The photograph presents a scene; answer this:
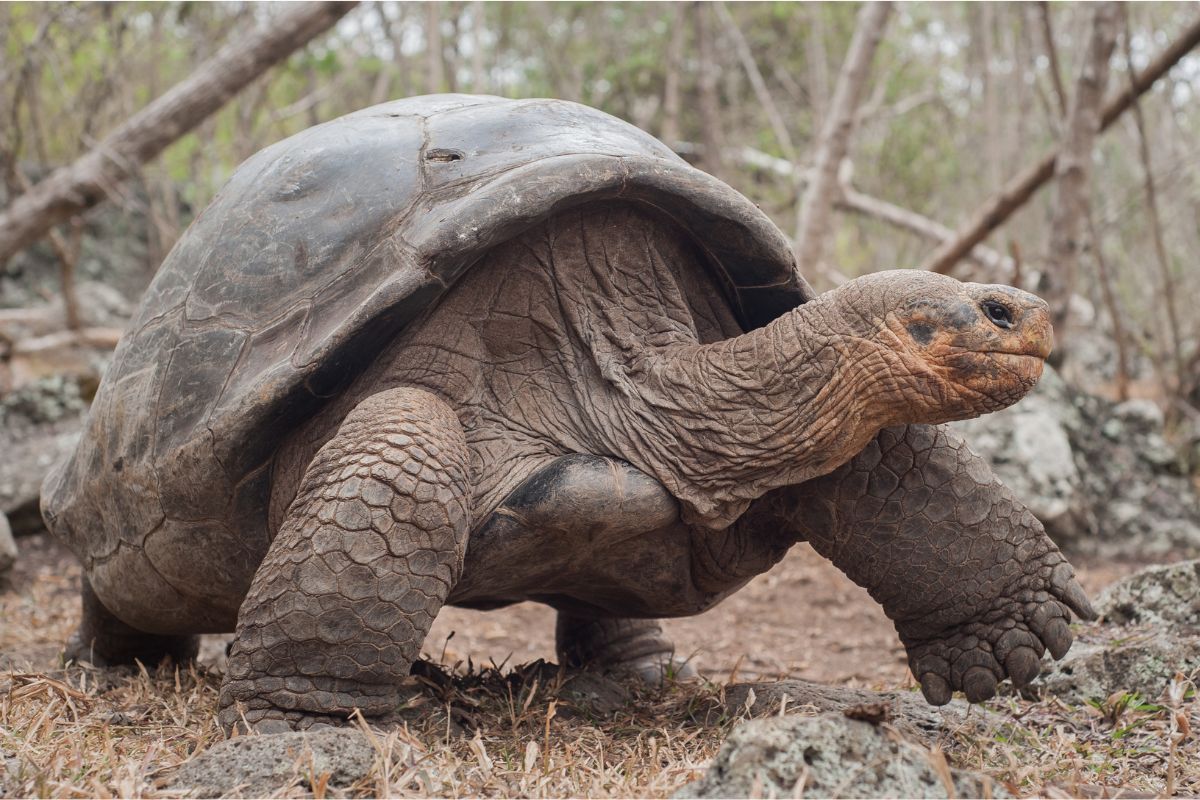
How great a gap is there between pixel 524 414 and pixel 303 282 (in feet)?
2.37

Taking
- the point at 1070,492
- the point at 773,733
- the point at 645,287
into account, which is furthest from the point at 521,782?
the point at 1070,492

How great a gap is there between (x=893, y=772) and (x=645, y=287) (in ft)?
5.25

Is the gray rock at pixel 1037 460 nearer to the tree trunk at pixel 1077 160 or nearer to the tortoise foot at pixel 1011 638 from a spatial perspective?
the tree trunk at pixel 1077 160

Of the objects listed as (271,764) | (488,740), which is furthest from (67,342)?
(271,764)

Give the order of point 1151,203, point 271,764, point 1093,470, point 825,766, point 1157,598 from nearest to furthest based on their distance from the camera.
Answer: point 825,766, point 271,764, point 1157,598, point 1093,470, point 1151,203

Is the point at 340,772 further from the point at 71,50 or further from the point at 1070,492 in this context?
the point at 71,50

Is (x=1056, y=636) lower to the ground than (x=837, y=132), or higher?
lower

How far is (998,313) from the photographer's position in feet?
9.48

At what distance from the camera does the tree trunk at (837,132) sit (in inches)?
316

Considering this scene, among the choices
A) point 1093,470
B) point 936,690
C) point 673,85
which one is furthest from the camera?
point 673,85

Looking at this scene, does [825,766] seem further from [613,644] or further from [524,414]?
[613,644]

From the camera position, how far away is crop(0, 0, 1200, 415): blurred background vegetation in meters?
10.0

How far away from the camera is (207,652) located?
5.43 metres

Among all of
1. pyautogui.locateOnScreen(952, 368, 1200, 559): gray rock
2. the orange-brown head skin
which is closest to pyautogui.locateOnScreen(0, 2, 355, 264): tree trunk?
pyautogui.locateOnScreen(952, 368, 1200, 559): gray rock
